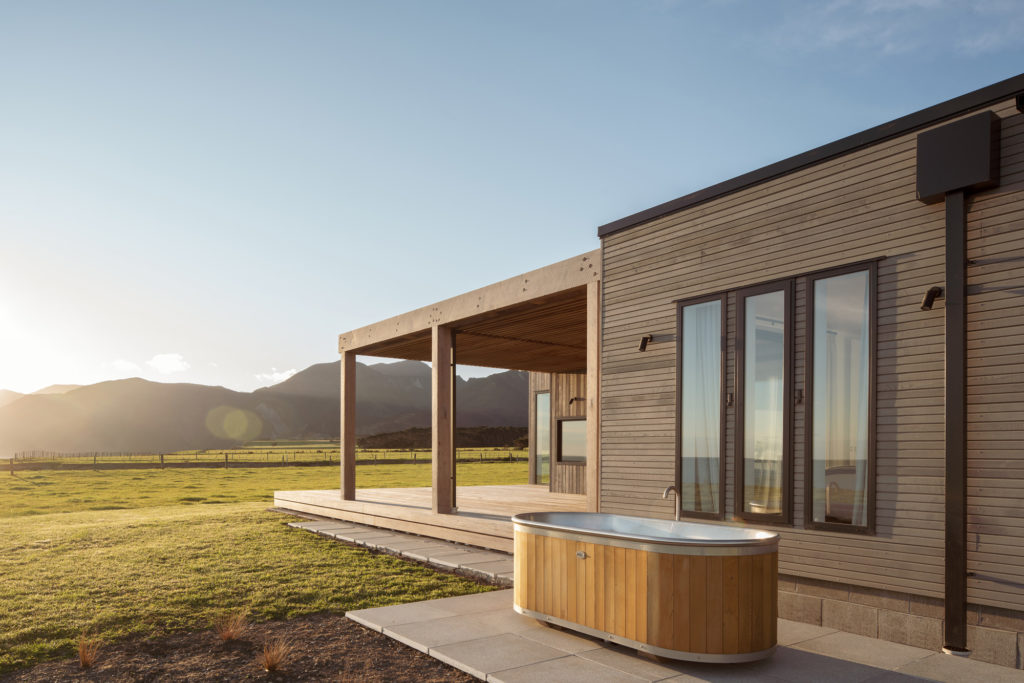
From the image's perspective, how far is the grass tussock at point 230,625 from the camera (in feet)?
16.4

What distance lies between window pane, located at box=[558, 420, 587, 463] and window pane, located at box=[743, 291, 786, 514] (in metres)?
9.30

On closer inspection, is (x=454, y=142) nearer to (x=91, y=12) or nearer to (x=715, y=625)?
(x=91, y=12)

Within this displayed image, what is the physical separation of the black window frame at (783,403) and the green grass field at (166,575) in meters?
2.85

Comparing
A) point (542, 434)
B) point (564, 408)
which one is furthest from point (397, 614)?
point (542, 434)

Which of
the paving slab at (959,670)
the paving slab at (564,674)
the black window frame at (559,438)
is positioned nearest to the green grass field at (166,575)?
Answer: the paving slab at (564,674)

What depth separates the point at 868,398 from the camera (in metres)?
4.82

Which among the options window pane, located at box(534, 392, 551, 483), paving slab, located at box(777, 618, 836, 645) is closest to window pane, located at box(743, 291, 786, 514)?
paving slab, located at box(777, 618, 836, 645)

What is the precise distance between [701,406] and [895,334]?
181cm

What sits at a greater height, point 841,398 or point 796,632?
point 841,398

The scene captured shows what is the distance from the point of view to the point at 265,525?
11602mm

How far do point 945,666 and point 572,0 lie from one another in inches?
298

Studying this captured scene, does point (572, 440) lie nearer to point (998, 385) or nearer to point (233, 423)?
point (998, 385)

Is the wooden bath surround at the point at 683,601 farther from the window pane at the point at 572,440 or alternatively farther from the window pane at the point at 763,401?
the window pane at the point at 572,440

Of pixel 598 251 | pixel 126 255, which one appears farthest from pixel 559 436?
pixel 126 255
